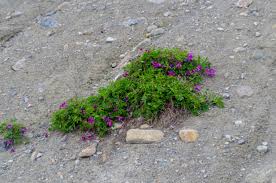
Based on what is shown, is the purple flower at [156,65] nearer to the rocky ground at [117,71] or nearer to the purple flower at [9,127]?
the rocky ground at [117,71]

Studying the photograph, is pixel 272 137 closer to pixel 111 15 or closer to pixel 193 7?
pixel 193 7

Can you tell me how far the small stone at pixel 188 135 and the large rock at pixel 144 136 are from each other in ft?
0.72

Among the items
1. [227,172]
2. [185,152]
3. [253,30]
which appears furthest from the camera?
[253,30]

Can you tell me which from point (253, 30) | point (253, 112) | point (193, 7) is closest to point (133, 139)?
point (253, 112)

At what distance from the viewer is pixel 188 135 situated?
16.4ft

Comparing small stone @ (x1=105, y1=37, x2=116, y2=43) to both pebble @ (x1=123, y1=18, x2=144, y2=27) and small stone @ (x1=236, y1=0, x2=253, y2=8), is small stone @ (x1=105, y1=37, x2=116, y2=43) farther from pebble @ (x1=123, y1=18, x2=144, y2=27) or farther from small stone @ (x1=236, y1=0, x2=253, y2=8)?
small stone @ (x1=236, y1=0, x2=253, y2=8)

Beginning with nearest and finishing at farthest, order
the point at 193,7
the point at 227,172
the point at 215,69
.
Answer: the point at 227,172 → the point at 215,69 → the point at 193,7

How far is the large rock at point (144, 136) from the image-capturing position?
16.6 ft

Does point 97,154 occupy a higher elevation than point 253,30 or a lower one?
lower

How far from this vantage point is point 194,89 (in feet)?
17.8

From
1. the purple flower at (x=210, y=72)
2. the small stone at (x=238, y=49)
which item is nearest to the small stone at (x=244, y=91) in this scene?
the purple flower at (x=210, y=72)

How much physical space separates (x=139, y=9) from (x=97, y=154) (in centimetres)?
310

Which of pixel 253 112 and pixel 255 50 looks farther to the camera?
pixel 255 50

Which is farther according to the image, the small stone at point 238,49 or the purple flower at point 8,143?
the small stone at point 238,49
